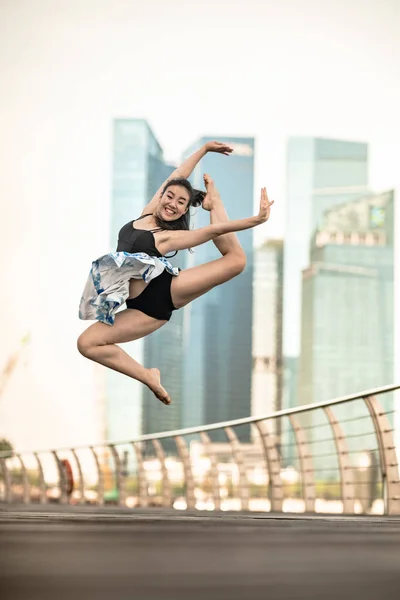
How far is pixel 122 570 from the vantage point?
1264 millimetres

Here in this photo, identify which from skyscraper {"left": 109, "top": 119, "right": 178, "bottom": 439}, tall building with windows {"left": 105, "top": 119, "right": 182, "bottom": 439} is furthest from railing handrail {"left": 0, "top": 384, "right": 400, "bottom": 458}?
skyscraper {"left": 109, "top": 119, "right": 178, "bottom": 439}

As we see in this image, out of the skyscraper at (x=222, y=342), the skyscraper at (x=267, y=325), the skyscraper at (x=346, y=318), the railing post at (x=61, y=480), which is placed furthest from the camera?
the skyscraper at (x=267, y=325)

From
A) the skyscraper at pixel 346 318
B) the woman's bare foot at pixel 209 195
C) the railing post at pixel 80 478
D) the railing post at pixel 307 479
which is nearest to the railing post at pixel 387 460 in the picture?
the railing post at pixel 307 479

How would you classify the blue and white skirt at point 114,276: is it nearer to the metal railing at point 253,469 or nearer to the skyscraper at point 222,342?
the metal railing at point 253,469

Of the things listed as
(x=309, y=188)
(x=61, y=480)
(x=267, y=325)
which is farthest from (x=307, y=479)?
(x=309, y=188)

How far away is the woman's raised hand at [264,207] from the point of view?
141 inches

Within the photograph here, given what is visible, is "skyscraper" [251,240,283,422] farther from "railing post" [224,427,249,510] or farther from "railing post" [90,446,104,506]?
"railing post" [224,427,249,510]

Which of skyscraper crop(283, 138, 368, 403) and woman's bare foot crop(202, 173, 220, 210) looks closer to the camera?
woman's bare foot crop(202, 173, 220, 210)

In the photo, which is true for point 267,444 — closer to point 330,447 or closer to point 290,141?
point 330,447

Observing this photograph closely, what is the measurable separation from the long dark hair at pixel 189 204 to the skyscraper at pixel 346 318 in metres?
108

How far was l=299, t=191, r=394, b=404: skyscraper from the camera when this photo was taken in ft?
370

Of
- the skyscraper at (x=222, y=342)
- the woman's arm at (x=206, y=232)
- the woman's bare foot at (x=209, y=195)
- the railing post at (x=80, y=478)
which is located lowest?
the railing post at (x=80, y=478)

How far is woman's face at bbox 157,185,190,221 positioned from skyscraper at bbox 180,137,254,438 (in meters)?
112

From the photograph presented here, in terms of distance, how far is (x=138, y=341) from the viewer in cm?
9831
